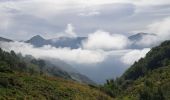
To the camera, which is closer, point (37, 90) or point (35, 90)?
point (35, 90)

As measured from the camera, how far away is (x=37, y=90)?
101188mm

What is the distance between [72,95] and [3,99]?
29124mm

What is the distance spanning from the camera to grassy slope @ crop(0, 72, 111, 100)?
9262 centimetres

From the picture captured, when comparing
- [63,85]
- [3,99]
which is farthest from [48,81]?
[3,99]

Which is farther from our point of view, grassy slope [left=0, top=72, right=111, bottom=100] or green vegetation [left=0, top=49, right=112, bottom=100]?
grassy slope [left=0, top=72, right=111, bottom=100]

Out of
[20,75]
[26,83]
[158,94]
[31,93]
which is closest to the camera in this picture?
[31,93]

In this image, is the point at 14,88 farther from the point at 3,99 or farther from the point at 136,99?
the point at 136,99

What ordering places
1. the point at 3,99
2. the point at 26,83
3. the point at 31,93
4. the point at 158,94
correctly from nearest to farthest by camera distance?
1. the point at 3,99
2. the point at 31,93
3. the point at 26,83
4. the point at 158,94

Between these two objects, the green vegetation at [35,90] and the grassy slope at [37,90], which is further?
the grassy slope at [37,90]

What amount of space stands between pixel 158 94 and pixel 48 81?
3955cm

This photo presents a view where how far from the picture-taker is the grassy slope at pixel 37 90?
9262 centimetres

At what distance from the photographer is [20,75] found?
11294 centimetres

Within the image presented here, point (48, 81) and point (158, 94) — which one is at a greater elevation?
point (48, 81)

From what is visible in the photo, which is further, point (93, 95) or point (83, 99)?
point (93, 95)
